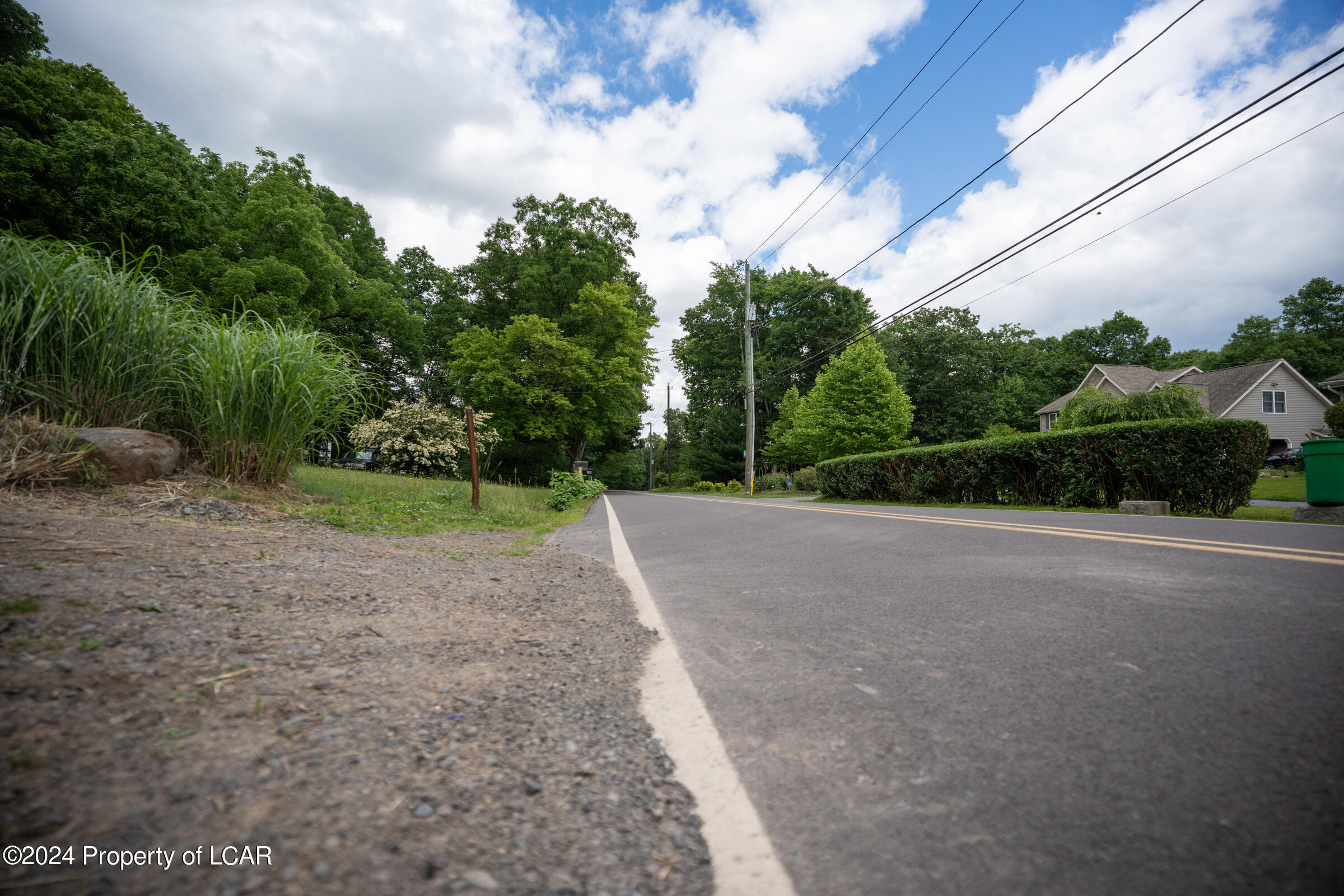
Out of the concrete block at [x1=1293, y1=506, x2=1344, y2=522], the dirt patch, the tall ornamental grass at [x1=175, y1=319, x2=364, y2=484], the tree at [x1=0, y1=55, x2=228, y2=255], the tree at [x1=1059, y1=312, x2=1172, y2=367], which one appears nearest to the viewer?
the dirt patch

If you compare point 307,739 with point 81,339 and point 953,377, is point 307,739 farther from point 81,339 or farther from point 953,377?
point 953,377

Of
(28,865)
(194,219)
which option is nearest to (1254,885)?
(28,865)

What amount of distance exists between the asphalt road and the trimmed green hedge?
6.54 meters

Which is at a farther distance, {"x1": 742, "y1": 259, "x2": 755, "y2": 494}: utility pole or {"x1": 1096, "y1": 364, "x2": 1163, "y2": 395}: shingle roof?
{"x1": 1096, "y1": 364, "x2": 1163, "y2": 395}: shingle roof

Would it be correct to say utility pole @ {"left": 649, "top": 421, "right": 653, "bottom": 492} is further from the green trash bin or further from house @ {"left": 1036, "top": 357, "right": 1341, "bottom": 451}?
the green trash bin

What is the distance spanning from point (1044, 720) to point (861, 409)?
33143 mm

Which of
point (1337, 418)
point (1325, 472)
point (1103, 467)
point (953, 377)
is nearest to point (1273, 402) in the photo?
point (1337, 418)

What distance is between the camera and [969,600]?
3186 mm

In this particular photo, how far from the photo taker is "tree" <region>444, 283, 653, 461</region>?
30.4m

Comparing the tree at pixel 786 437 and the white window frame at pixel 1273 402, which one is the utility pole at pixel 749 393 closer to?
the tree at pixel 786 437

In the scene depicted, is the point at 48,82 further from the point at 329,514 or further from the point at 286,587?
the point at 286,587

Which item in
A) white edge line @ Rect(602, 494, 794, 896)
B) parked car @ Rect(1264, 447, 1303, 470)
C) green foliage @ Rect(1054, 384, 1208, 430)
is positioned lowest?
white edge line @ Rect(602, 494, 794, 896)

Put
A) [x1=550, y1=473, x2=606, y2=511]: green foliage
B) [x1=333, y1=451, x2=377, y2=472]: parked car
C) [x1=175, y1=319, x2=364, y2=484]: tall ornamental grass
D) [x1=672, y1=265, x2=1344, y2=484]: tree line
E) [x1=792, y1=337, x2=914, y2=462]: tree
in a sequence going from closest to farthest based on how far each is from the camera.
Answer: [x1=175, y1=319, x2=364, y2=484]: tall ornamental grass → [x1=550, y1=473, x2=606, y2=511]: green foliage → [x1=333, y1=451, x2=377, y2=472]: parked car → [x1=792, y1=337, x2=914, y2=462]: tree → [x1=672, y1=265, x2=1344, y2=484]: tree line

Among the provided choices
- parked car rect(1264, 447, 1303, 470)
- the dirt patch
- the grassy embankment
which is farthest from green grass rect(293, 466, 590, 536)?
parked car rect(1264, 447, 1303, 470)
